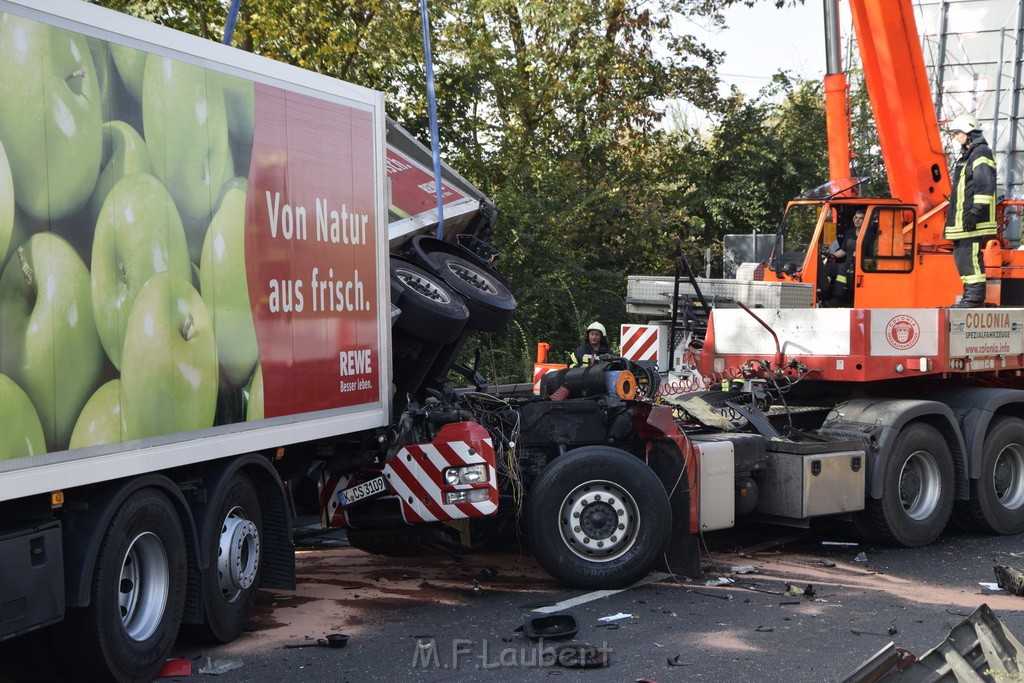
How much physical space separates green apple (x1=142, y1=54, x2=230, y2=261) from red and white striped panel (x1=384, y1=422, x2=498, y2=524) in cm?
217

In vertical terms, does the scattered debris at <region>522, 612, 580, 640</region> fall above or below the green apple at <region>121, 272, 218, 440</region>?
below

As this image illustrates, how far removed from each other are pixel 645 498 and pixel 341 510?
6.48 feet

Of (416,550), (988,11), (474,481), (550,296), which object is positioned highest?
(988,11)

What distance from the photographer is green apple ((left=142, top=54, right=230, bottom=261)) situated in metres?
5.79

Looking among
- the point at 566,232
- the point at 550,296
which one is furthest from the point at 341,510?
the point at 566,232

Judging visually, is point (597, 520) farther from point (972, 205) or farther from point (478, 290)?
point (972, 205)

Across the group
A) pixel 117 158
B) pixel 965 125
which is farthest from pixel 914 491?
pixel 117 158

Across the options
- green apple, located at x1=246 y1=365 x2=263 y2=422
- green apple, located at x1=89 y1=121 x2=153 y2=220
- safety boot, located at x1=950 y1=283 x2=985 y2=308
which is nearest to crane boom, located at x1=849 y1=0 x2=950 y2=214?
safety boot, located at x1=950 y1=283 x2=985 y2=308

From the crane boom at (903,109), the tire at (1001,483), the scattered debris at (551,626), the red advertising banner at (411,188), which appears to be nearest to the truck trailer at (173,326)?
the scattered debris at (551,626)

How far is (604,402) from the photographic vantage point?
8352 mm

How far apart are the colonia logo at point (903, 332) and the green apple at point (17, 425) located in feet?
22.3

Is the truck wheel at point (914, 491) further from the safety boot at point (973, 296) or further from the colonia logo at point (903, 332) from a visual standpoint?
the safety boot at point (973, 296)

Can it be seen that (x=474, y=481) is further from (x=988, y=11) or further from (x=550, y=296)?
(x=988, y=11)

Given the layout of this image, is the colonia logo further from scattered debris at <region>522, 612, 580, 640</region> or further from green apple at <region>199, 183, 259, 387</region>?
green apple at <region>199, 183, 259, 387</region>
